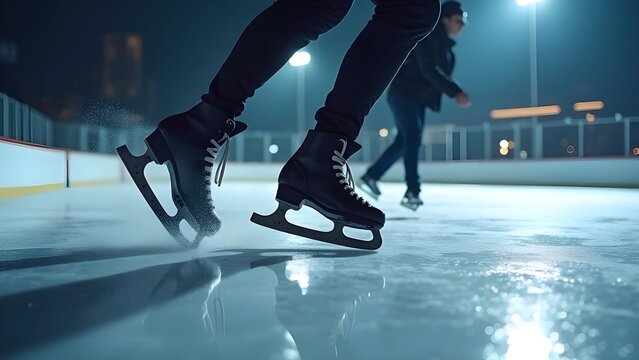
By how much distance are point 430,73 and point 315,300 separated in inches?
95.6

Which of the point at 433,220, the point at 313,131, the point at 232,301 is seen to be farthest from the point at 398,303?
the point at 433,220

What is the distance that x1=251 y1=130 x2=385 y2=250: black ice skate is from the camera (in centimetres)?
120

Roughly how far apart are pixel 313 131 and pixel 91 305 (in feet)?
2.14

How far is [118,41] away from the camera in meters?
18.2

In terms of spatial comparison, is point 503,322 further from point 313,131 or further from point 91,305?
Answer: point 313,131

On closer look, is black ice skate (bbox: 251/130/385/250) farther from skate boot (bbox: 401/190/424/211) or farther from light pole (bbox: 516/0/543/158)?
light pole (bbox: 516/0/543/158)

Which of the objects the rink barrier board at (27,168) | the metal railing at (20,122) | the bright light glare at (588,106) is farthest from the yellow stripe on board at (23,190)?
the bright light glare at (588,106)

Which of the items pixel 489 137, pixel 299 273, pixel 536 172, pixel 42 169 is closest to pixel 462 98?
pixel 299 273

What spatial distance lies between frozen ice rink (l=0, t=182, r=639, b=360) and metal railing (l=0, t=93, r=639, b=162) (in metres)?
4.17

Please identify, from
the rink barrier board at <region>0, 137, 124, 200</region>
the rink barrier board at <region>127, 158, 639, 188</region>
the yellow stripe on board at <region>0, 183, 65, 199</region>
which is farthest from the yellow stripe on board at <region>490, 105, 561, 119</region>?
the yellow stripe on board at <region>0, 183, 65, 199</region>

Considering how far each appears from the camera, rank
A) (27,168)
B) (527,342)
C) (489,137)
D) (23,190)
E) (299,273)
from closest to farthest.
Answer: (527,342) → (299,273) → (23,190) → (27,168) → (489,137)

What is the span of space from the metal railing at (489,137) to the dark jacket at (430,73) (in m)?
3.44

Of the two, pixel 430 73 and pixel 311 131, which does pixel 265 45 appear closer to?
pixel 311 131

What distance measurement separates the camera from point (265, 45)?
1.22 m
